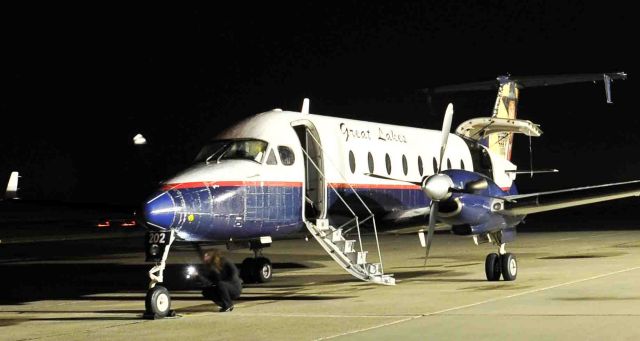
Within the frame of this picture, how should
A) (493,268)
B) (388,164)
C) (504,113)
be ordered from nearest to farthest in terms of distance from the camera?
(493,268)
(388,164)
(504,113)

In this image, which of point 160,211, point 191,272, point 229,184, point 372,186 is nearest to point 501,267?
point 372,186

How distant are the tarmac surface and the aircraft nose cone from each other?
57.9 inches

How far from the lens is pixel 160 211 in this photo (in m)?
16.2

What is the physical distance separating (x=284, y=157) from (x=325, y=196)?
145 cm

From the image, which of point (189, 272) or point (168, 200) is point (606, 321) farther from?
point (189, 272)

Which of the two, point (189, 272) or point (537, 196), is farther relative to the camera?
point (189, 272)

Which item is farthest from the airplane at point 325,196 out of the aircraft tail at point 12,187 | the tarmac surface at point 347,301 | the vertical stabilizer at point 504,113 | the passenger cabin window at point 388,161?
the aircraft tail at point 12,187

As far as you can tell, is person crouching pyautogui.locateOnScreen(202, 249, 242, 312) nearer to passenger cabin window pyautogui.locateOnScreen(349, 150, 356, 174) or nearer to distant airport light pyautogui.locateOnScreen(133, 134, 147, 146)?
distant airport light pyautogui.locateOnScreen(133, 134, 147, 146)

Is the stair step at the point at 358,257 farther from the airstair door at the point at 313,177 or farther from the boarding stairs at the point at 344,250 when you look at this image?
the airstair door at the point at 313,177

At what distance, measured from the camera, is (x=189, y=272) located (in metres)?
24.1

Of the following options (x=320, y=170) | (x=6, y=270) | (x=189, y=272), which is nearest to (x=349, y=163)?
(x=320, y=170)

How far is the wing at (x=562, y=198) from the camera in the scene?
20.2 metres

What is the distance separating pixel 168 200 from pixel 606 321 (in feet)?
23.4

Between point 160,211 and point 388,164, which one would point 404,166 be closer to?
point 388,164
